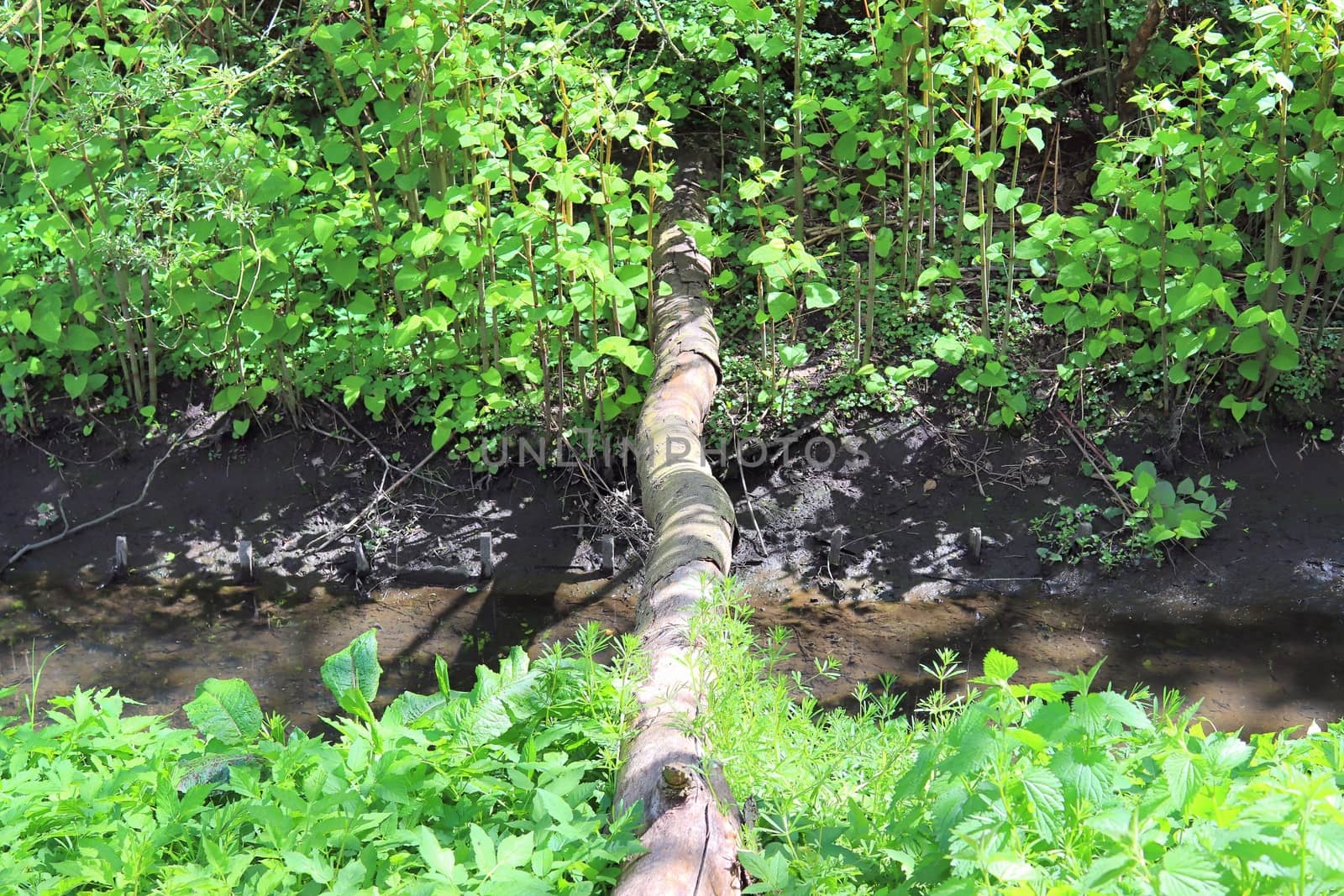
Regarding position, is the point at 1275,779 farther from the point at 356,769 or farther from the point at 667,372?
the point at 667,372

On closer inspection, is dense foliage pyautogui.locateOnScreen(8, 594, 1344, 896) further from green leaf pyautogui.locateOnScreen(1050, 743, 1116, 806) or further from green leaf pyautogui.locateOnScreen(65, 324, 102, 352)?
green leaf pyautogui.locateOnScreen(65, 324, 102, 352)

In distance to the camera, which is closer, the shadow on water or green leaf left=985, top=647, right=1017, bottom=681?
green leaf left=985, top=647, right=1017, bottom=681

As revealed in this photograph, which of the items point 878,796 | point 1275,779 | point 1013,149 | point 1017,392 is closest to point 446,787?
point 878,796

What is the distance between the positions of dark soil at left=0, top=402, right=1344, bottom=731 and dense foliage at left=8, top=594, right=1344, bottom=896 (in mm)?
1755

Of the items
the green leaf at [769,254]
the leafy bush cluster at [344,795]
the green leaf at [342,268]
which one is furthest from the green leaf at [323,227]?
the leafy bush cluster at [344,795]

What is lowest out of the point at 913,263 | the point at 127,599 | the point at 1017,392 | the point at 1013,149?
the point at 127,599

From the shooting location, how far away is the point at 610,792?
2.22 metres

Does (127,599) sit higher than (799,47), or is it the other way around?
(799,47)

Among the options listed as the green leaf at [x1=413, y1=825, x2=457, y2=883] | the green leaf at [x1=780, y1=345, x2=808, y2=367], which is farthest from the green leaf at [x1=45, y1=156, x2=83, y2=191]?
the green leaf at [x1=413, y1=825, x2=457, y2=883]

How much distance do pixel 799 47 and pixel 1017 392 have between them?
6.19ft

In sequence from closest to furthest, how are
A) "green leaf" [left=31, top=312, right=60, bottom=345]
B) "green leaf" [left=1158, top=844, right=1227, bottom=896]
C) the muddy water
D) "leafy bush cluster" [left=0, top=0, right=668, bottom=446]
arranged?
"green leaf" [left=1158, top=844, right=1227, bottom=896] → the muddy water → "leafy bush cluster" [left=0, top=0, right=668, bottom=446] → "green leaf" [left=31, top=312, right=60, bottom=345]

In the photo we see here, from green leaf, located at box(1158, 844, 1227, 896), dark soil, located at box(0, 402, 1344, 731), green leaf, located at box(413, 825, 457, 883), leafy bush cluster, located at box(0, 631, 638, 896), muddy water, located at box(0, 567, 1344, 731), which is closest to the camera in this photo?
green leaf, located at box(1158, 844, 1227, 896)

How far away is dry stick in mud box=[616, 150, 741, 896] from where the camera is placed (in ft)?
6.44

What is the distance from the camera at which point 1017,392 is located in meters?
4.93
